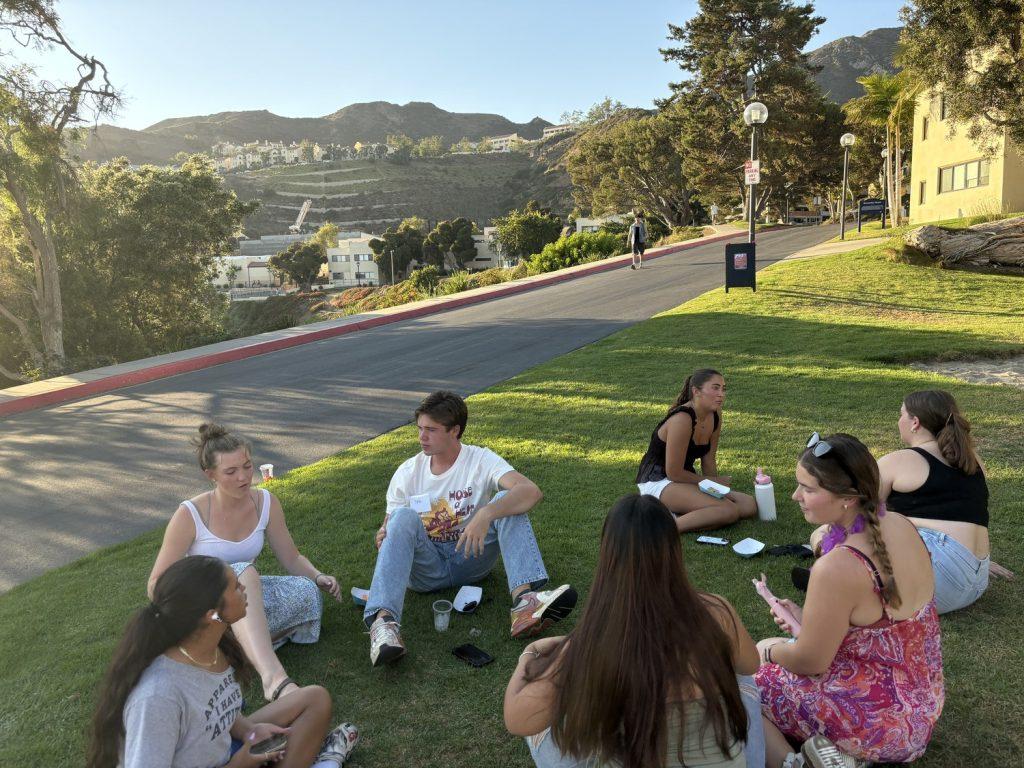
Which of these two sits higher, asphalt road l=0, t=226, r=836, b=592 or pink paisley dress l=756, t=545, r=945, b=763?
pink paisley dress l=756, t=545, r=945, b=763

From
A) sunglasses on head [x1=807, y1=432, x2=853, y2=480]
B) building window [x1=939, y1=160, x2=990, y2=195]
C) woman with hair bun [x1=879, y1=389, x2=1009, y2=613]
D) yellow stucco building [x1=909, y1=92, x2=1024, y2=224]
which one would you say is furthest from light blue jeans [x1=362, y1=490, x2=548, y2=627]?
building window [x1=939, y1=160, x2=990, y2=195]

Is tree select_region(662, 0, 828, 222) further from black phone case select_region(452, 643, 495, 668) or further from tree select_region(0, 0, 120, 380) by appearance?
black phone case select_region(452, 643, 495, 668)

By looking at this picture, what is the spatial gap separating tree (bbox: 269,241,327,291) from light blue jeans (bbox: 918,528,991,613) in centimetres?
10361

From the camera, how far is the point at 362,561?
17.0 ft

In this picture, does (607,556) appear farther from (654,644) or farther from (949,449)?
(949,449)

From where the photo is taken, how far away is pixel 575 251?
33406mm

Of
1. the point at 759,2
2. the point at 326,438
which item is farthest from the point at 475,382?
the point at 759,2

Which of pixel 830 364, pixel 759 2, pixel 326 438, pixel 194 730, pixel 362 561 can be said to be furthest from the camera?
pixel 759 2

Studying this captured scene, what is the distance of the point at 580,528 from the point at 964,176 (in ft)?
105

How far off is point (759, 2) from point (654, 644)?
49.2 m

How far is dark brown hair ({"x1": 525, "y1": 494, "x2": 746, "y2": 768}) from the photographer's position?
200 cm

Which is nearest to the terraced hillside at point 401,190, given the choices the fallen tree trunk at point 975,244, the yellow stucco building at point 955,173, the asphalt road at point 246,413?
the yellow stucco building at point 955,173

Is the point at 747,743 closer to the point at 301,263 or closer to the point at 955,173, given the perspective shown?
the point at 955,173

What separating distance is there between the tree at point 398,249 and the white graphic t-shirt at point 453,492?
84.0 metres
